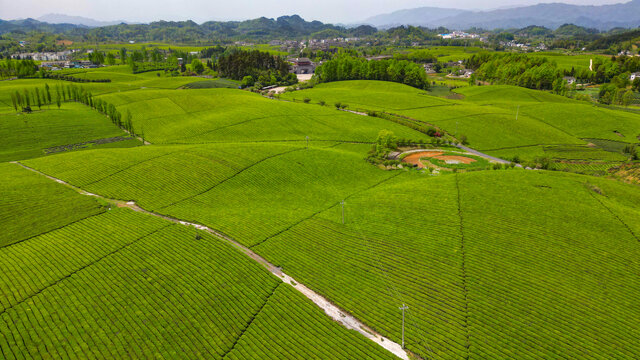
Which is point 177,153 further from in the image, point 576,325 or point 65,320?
point 576,325

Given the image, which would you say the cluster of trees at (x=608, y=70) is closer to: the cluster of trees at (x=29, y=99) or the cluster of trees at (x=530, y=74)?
the cluster of trees at (x=530, y=74)

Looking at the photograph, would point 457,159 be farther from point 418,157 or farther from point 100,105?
point 100,105

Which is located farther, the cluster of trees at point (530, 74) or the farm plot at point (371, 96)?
the cluster of trees at point (530, 74)

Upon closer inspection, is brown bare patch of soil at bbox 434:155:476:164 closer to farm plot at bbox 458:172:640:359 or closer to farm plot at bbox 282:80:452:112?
farm plot at bbox 458:172:640:359

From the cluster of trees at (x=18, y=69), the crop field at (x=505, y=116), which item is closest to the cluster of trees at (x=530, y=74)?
the crop field at (x=505, y=116)

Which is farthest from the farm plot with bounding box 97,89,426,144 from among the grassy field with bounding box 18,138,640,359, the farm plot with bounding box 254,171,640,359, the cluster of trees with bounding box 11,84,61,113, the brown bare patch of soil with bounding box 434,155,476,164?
the farm plot with bounding box 254,171,640,359

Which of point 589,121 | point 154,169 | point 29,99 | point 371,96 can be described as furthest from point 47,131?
point 589,121

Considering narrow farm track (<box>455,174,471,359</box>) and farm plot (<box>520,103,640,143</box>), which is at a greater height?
farm plot (<box>520,103,640,143</box>)
